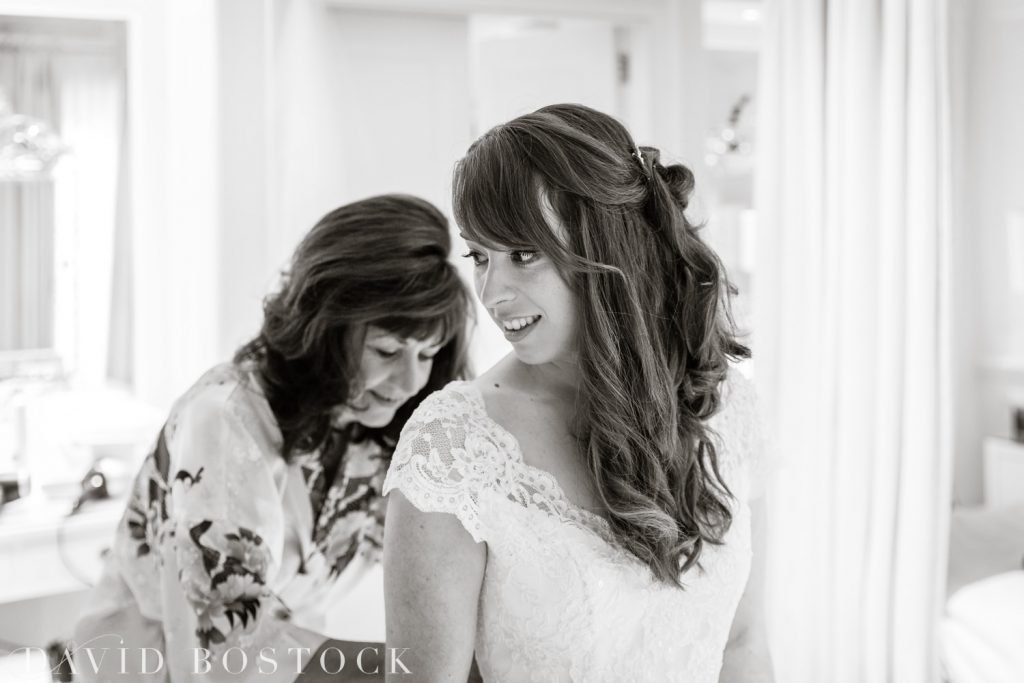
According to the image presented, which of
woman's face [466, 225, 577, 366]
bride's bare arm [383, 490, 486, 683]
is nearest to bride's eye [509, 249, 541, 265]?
woman's face [466, 225, 577, 366]

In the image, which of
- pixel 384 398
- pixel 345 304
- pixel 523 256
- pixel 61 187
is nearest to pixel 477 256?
pixel 523 256

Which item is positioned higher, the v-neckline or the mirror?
the mirror

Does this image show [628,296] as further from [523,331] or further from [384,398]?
[384,398]

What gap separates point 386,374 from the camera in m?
1.45

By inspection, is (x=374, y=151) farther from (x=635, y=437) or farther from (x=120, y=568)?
(x=635, y=437)

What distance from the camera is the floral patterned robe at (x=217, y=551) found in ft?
4.22

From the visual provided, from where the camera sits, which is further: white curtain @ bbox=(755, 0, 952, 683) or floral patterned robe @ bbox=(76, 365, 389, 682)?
white curtain @ bbox=(755, 0, 952, 683)

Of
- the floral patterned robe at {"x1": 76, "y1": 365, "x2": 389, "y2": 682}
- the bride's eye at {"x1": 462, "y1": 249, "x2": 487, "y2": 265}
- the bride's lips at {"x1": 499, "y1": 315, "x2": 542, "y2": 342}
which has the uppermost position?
the bride's eye at {"x1": 462, "y1": 249, "x2": 487, "y2": 265}

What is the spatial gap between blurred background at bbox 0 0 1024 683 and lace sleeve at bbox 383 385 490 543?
1.83ft

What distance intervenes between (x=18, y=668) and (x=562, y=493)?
3.20 feet

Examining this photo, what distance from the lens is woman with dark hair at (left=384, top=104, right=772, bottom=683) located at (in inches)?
37.8

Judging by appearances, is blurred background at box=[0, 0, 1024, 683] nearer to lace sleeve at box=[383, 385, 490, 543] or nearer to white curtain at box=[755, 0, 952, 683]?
white curtain at box=[755, 0, 952, 683]

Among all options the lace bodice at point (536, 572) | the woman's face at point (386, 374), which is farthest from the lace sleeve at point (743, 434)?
the woman's face at point (386, 374)

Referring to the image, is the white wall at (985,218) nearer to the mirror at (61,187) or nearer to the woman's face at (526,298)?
the woman's face at (526,298)
